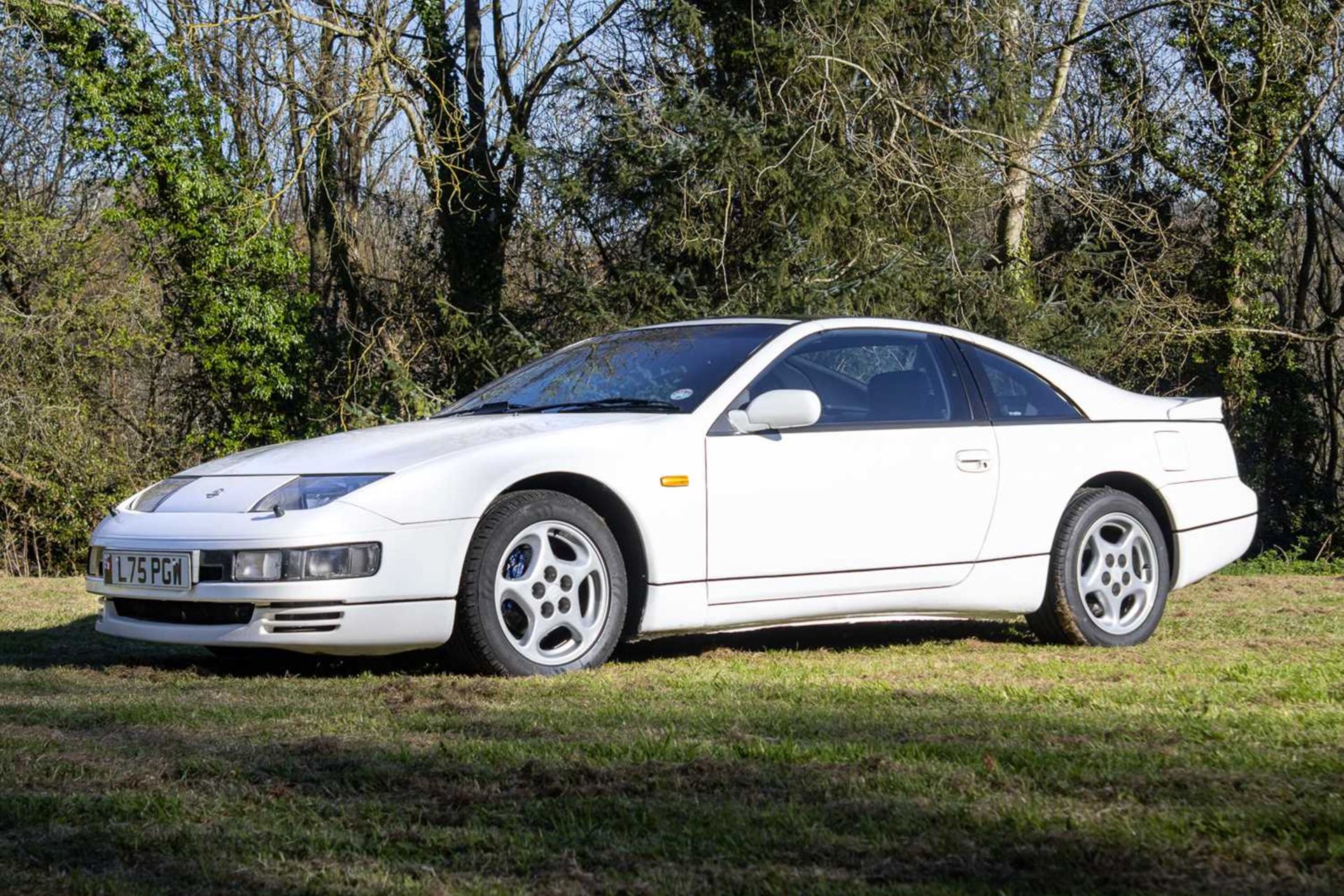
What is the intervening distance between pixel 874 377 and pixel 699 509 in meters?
1.23

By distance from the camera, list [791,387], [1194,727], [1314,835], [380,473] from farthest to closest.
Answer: [791,387]
[380,473]
[1194,727]
[1314,835]

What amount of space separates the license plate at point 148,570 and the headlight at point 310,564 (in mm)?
269

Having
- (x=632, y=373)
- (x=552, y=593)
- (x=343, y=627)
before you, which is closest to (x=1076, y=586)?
(x=632, y=373)

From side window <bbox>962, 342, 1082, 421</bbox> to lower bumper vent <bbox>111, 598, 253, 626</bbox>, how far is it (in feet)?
11.1

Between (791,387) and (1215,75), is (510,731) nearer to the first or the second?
(791,387)

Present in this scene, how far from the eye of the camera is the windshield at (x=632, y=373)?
6395 millimetres

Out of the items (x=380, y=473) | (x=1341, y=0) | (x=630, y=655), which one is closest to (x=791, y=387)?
(x=630, y=655)

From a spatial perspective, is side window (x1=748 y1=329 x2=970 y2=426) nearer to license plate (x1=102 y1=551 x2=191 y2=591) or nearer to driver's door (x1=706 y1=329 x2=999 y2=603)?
driver's door (x1=706 y1=329 x2=999 y2=603)

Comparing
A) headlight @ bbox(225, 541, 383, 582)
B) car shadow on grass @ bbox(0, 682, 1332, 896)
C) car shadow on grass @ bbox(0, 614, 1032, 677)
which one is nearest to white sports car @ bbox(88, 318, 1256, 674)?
headlight @ bbox(225, 541, 383, 582)

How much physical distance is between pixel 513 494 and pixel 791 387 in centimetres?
142

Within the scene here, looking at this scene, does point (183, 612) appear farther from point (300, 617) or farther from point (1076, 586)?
point (1076, 586)

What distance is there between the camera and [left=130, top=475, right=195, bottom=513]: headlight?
6.03 metres

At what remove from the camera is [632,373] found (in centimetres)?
664

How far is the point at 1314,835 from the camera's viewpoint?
10.3 ft
